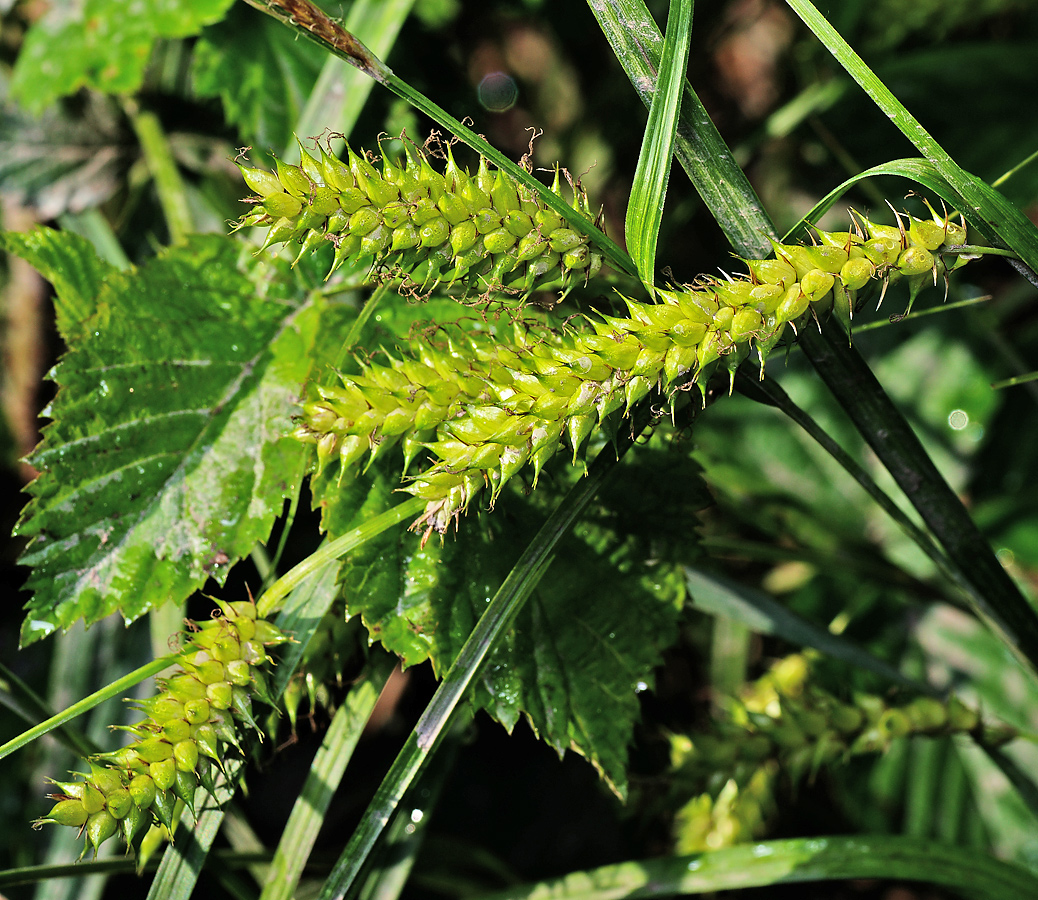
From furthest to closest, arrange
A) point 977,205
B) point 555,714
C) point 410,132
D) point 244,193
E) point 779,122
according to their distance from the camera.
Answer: point 779,122 < point 244,193 < point 410,132 < point 555,714 < point 977,205

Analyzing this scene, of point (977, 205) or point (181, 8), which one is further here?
point (181, 8)

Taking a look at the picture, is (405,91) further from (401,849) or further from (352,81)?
(401,849)

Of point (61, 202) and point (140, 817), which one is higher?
point (61, 202)

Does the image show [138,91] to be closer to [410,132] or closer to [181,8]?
[181,8]

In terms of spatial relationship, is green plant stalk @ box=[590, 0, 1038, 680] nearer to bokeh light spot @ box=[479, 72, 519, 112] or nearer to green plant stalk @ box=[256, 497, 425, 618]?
green plant stalk @ box=[256, 497, 425, 618]

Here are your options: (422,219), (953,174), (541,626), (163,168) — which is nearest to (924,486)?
(953,174)

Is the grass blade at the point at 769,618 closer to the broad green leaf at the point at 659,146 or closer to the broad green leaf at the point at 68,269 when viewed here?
the broad green leaf at the point at 659,146

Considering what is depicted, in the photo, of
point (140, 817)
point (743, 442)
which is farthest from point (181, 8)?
point (743, 442)
